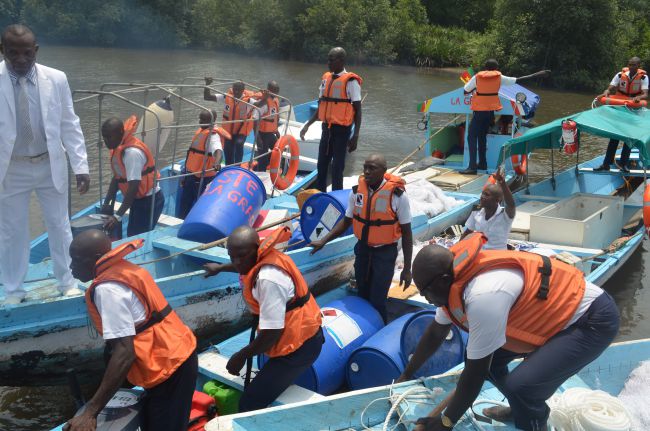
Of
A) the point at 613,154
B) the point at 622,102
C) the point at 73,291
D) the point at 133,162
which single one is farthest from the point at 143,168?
the point at 613,154

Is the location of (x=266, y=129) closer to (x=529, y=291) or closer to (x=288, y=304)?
(x=288, y=304)

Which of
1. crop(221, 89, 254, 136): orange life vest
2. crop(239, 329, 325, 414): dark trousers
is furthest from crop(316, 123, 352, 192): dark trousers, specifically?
crop(239, 329, 325, 414): dark trousers

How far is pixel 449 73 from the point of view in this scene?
105 feet

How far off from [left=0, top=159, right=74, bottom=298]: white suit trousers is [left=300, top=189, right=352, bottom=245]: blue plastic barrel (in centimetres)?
240

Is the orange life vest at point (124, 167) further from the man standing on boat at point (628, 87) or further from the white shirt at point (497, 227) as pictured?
the man standing on boat at point (628, 87)

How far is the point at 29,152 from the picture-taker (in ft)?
16.4

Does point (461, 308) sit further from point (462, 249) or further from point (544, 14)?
point (544, 14)

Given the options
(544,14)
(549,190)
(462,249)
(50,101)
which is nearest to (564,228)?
(549,190)

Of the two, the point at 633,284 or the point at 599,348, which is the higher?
the point at 599,348

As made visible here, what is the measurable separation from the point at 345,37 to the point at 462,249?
32382mm

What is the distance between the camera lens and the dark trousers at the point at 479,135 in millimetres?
10188

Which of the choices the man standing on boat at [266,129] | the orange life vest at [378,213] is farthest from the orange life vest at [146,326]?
the man standing on boat at [266,129]

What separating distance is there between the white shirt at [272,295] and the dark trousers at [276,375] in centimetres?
35

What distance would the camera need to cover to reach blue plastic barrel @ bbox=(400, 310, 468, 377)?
16.0 feet
